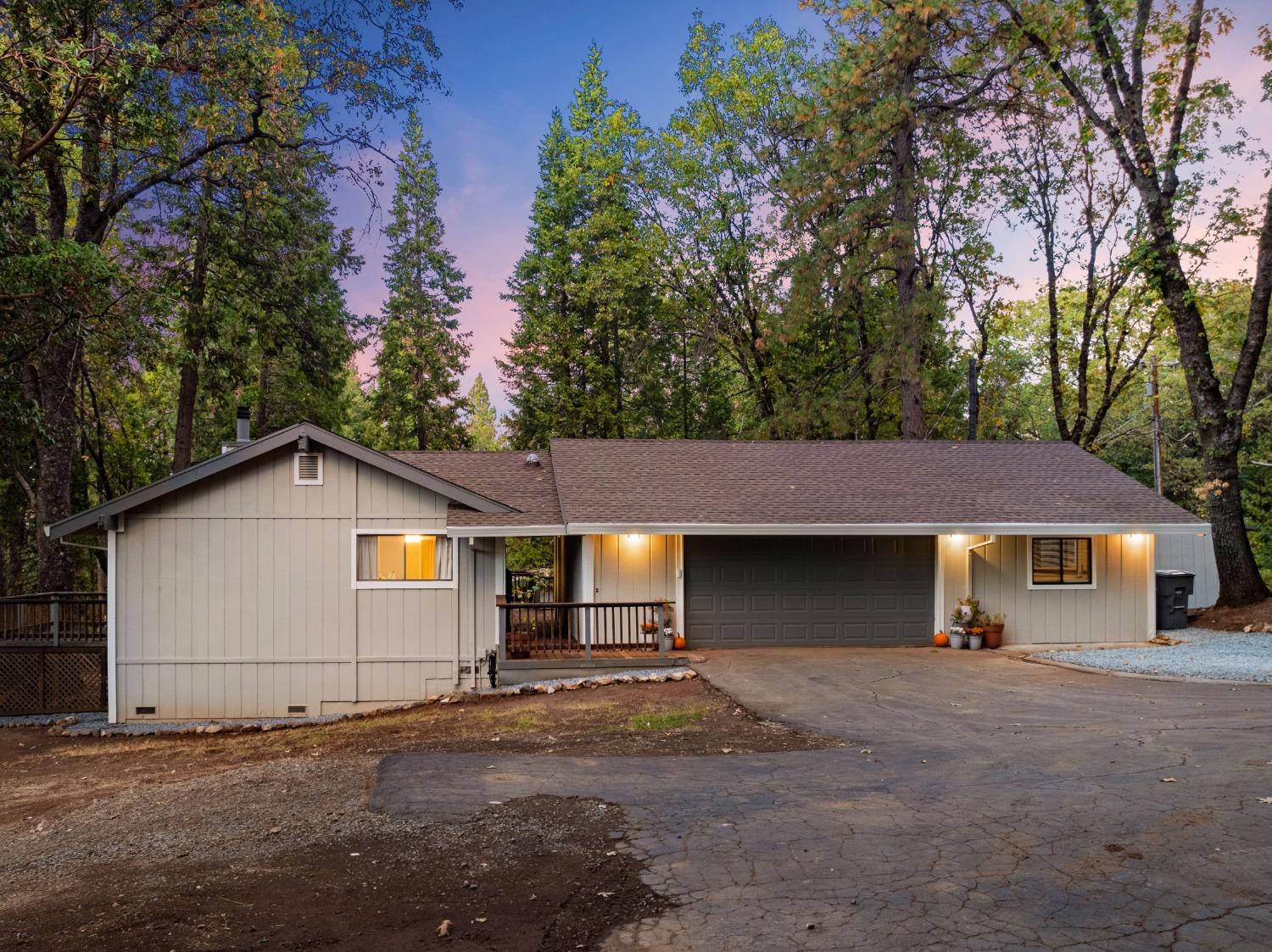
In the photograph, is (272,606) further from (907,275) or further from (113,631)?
(907,275)

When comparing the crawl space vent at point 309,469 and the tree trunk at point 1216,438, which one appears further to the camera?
the tree trunk at point 1216,438

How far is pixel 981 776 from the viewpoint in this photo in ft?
23.3

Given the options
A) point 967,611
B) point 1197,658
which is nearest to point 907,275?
point 967,611

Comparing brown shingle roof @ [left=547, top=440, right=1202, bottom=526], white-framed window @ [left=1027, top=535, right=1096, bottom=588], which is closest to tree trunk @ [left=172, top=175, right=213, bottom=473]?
brown shingle roof @ [left=547, top=440, right=1202, bottom=526]

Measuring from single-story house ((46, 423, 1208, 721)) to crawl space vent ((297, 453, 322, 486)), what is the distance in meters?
0.03

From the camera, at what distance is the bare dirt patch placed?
16266mm

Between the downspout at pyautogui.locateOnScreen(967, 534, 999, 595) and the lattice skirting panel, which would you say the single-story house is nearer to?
the downspout at pyautogui.locateOnScreen(967, 534, 999, 595)

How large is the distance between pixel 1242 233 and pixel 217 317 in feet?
75.3

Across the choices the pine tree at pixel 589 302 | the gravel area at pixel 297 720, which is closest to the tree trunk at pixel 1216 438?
the gravel area at pixel 297 720

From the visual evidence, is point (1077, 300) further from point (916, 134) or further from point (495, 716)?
point (495, 716)

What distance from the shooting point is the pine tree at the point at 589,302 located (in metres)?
30.1

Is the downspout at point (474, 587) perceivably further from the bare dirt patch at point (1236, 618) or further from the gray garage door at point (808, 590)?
the bare dirt patch at point (1236, 618)

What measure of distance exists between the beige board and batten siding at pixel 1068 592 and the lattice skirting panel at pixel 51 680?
1426 cm

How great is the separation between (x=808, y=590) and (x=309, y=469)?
8567mm
